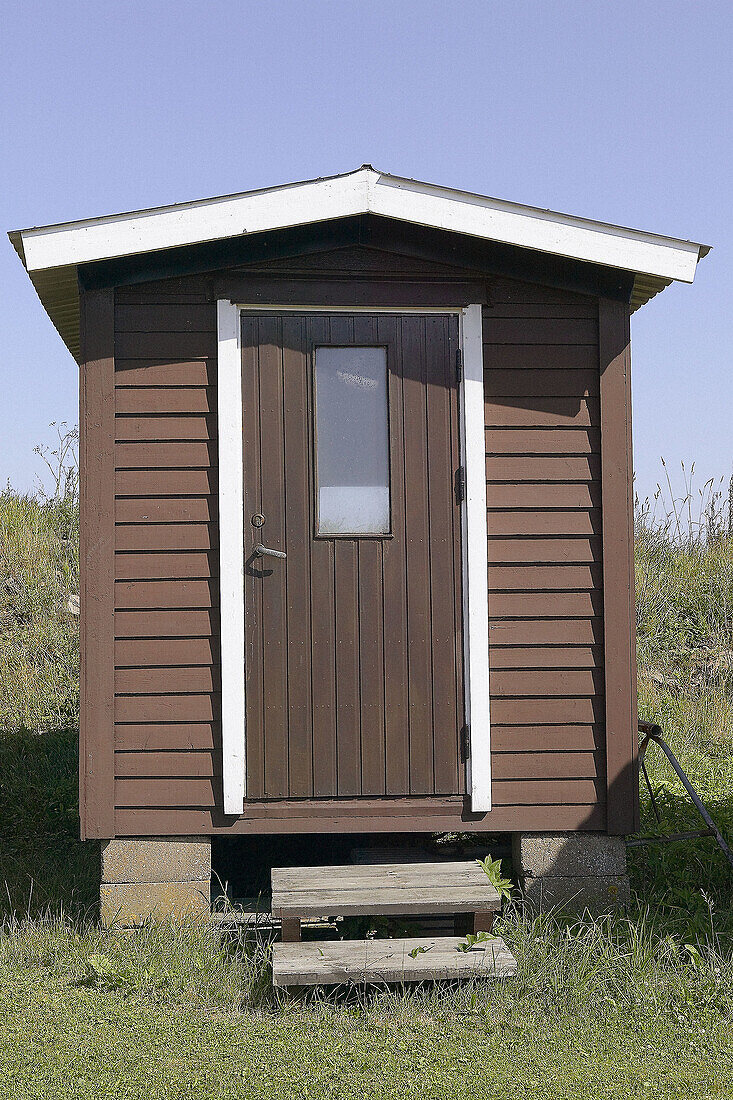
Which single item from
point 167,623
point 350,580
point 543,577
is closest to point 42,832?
point 167,623

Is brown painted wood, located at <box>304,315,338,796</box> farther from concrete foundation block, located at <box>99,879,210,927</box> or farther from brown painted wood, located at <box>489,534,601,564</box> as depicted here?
concrete foundation block, located at <box>99,879,210,927</box>

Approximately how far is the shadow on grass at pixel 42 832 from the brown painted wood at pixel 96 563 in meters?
0.78

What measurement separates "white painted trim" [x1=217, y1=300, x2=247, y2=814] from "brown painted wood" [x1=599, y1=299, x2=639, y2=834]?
1.82 m

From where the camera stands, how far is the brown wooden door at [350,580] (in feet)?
15.7

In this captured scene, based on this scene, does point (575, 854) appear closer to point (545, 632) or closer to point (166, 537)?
point (545, 632)

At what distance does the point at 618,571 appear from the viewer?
4.87 metres

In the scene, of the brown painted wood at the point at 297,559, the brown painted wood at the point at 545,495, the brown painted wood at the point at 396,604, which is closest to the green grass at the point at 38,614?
the brown painted wood at the point at 297,559

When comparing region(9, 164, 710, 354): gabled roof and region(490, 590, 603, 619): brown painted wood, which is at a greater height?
region(9, 164, 710, 354): gabled roof

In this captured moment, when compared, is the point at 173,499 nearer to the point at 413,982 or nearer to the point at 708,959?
the point at 413,982

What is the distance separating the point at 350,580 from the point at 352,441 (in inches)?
27.5

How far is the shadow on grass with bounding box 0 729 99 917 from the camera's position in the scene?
5.31 m

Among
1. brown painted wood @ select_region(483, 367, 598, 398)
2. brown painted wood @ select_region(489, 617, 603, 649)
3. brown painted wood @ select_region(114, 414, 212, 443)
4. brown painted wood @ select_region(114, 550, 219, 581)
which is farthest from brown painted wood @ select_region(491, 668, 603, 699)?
brown painted wood @ select_region(114, 414, 212, 443)

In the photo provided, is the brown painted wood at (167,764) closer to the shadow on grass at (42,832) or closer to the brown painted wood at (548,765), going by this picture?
the shadow on grass at (42,832)

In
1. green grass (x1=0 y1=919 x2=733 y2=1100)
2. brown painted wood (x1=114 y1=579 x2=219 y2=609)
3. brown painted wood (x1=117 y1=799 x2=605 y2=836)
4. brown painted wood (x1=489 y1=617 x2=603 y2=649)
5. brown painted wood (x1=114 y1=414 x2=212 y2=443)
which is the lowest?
green grass (x1=0 y1=919 x2=733 y2=1100)
